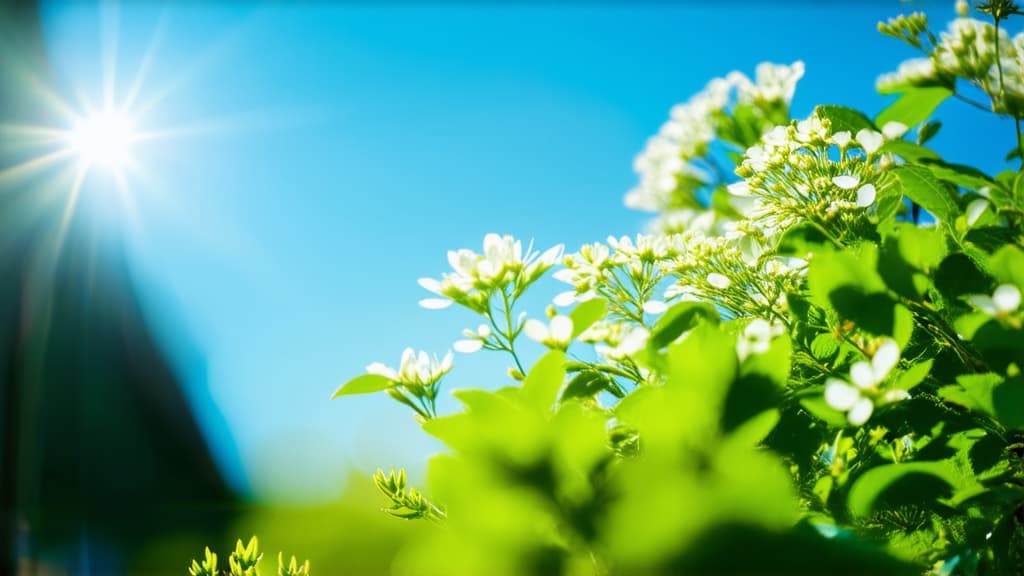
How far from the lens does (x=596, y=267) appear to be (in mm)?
680

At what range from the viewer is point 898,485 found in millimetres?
401

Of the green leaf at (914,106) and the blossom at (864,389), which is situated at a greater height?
the green leaf at (914,106)

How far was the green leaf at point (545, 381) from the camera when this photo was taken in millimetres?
395

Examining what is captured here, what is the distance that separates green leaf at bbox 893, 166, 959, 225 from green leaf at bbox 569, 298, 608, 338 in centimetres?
34

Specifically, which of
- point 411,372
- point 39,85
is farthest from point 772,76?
point 39,85

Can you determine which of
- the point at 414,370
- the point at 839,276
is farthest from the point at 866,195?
the point at 414,370

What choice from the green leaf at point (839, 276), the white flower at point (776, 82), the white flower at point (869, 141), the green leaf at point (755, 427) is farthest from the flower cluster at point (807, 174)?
the white flower at point (776, 82)

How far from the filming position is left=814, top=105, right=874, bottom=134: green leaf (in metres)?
0.76

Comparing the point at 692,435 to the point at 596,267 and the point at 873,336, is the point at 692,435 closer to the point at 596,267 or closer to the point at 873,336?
the point at 873,336

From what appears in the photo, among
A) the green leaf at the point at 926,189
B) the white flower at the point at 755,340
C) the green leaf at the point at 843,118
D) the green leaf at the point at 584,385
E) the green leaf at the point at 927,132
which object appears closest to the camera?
the white flower at the point at 755,340

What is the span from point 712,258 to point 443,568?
1.73ft

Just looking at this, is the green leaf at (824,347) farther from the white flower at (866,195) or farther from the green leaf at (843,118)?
the green leaf at (843,118)

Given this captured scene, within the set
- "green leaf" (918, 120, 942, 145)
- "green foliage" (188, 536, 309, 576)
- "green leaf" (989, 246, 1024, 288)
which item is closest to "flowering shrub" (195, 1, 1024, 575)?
"green leaf" (989, 246, 1024, 288)

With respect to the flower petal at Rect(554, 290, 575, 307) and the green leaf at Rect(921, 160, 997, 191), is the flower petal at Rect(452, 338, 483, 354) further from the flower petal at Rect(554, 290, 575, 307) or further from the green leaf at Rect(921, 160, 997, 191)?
the green leaf at Rect(921, 160, 997, 191)
